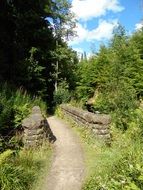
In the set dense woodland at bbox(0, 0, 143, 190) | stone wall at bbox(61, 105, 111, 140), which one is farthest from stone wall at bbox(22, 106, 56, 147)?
dense woodland at bbox(0, 0, 143, 190)

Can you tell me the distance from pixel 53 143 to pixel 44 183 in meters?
3.54

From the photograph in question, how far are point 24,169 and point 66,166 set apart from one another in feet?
4.33

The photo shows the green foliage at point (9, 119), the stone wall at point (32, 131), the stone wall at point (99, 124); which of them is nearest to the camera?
the green foliage at point (9, 119)

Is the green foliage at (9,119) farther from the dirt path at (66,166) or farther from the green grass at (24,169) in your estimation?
the dirt path at (66,166)

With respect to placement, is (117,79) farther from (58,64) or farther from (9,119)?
(9,119)

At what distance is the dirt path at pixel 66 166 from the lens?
7890mm

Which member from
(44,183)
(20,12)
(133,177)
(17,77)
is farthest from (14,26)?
(133,177)

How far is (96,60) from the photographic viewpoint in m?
25.3

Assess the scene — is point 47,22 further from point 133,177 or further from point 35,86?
point 133,177

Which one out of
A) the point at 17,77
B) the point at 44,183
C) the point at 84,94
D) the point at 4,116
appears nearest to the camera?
the point at 44,183

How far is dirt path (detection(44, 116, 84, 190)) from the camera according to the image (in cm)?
789

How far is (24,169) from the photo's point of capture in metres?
8.23

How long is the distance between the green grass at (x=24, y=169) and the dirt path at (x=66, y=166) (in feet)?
0.82

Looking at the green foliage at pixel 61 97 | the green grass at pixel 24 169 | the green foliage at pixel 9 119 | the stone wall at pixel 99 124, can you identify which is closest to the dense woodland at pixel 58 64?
the green foliage at pixel 61 97
